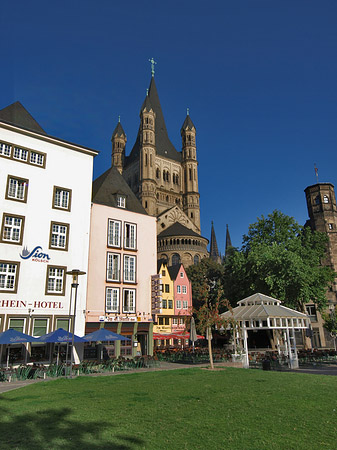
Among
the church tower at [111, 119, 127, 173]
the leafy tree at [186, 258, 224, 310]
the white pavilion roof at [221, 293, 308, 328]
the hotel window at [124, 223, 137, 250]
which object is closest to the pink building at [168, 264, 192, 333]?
the leafy tree at [186, 258, 224, 310]

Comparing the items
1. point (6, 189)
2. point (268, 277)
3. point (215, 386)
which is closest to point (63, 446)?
point (215, 386)

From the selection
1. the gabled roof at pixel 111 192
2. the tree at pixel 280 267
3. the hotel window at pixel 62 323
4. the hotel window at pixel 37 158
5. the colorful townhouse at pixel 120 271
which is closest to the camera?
the hotel window at pixel 62 323

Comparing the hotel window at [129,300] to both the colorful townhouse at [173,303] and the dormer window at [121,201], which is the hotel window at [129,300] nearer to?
the dormer window at [121,201]

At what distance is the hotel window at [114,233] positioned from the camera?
30.5 meters

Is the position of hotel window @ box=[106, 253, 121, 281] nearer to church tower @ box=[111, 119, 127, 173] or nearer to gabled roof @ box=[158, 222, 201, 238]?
gabled roof @ box=[158, 222, 201, 238]

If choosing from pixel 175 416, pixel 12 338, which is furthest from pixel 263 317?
pixel 175 416

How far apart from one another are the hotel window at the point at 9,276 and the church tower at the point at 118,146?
8676 cm

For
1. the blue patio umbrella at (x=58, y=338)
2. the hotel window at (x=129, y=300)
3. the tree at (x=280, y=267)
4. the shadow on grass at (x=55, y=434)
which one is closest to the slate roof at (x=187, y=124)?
the tree at (x=280, y=267)

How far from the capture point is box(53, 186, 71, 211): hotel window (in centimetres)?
2759

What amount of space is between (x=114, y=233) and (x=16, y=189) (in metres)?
8.82

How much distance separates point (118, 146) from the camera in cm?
11306

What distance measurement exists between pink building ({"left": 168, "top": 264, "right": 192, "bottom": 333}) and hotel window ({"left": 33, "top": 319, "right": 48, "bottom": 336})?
30137 millimetres

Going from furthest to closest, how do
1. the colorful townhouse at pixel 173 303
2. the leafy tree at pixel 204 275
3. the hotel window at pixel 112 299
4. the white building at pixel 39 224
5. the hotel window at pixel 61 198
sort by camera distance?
the leafy tree at pixel 204 275 < the colorful townhouse at pixel 173 303 < the hotel window at pixel 112 299 < the hotel window at pixel 61 198 < the white building at pixel 39 224

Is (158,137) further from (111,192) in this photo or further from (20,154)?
(20,154)
